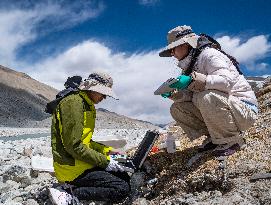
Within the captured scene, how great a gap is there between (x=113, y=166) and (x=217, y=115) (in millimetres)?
1480

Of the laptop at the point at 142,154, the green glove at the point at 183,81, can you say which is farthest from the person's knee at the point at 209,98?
the laptop at the point at 142,154

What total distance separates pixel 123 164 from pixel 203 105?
56.5 inches

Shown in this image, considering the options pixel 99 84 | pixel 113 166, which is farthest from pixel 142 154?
pixel 99 84

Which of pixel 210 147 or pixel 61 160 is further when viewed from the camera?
pixel 210 147

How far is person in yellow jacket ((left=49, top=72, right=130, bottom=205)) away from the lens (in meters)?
5.30

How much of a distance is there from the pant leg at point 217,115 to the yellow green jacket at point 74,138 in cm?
137

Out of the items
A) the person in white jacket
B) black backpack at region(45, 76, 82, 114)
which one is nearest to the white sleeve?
the person in white jacket

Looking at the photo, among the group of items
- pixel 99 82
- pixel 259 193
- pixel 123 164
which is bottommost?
pixel 259 193

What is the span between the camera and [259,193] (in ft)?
14.7

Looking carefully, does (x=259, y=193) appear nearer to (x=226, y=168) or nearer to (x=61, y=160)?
(x=226, y=168)

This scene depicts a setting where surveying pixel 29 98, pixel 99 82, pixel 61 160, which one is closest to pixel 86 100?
pixel 99 82

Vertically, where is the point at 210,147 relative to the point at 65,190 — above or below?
above

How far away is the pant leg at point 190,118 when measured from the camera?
19.9 feet

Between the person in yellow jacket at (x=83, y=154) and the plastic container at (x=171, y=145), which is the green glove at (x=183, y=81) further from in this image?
the plastic container at (x=171, y=145)
